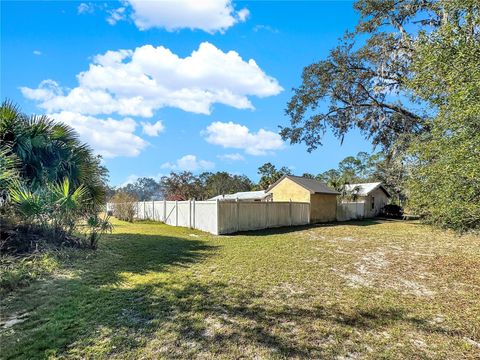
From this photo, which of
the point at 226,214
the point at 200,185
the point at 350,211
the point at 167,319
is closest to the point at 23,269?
the point at 167,319

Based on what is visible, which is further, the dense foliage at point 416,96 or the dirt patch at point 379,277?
the dirt patch at point 379,277

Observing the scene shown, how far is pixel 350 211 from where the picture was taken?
84.7 ft

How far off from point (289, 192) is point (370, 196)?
13.2 meters

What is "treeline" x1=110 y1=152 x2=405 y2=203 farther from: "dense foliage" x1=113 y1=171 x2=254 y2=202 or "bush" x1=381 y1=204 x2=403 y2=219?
"bush" x1=381 y1=204 x2=403 y2=219

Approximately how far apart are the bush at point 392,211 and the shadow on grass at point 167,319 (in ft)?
99.6

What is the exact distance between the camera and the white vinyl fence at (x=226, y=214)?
14320mm

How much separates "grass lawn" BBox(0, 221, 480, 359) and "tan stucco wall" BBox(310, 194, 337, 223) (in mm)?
12443

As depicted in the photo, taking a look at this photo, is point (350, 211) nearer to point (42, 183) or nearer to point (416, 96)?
point (416, 96)

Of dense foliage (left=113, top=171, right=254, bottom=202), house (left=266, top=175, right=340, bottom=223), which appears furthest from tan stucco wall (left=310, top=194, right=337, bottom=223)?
dense foliage (left=113, top=171, right=254, bottom=202)

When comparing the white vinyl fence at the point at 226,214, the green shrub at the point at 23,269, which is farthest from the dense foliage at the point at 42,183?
the white vinyl fence at the point at 226,214

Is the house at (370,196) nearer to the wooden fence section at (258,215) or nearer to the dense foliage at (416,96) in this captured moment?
the dense foliage at (416,96)

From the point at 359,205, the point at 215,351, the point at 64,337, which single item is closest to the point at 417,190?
the point at 215,351

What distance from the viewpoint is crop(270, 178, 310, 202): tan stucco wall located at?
69.1 ft

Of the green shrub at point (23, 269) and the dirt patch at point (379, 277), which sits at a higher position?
the green shrub at point (23, 269)
